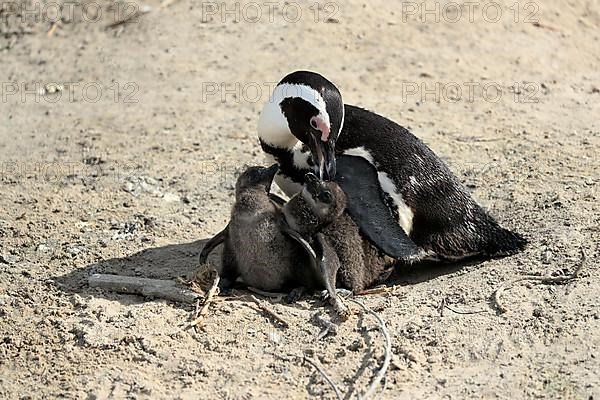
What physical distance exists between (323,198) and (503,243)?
114 centimetres

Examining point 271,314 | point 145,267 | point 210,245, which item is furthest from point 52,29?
point 271,314

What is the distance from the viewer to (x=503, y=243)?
5.77m

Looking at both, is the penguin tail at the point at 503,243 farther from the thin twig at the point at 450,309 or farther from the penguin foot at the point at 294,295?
the penguin foot at the point at 294,295

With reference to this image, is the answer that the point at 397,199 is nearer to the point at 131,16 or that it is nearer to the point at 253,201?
the point at 253,201

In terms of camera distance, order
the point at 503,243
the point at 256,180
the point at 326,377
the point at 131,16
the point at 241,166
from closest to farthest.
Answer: the point at 326,377 → the point at 256,180 → the point at 503,243 → the point at 241,166 → the point at 131,16

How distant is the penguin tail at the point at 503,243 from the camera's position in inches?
227

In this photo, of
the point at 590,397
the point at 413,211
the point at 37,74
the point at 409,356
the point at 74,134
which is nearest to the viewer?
the point at 590,397

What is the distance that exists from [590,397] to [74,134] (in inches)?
201

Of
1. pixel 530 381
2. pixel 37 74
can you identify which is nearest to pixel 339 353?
pixel 530 381

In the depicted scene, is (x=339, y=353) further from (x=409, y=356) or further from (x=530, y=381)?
(x=530, y=381)

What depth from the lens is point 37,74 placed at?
9.34 metres

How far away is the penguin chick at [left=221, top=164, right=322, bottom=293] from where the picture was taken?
5.35 metres

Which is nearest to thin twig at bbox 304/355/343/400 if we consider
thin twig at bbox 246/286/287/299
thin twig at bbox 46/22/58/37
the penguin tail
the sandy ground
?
the sandy ground

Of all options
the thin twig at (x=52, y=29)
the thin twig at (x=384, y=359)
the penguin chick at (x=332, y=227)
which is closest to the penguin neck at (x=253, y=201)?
the penguin chick at (x=332, y=227)
